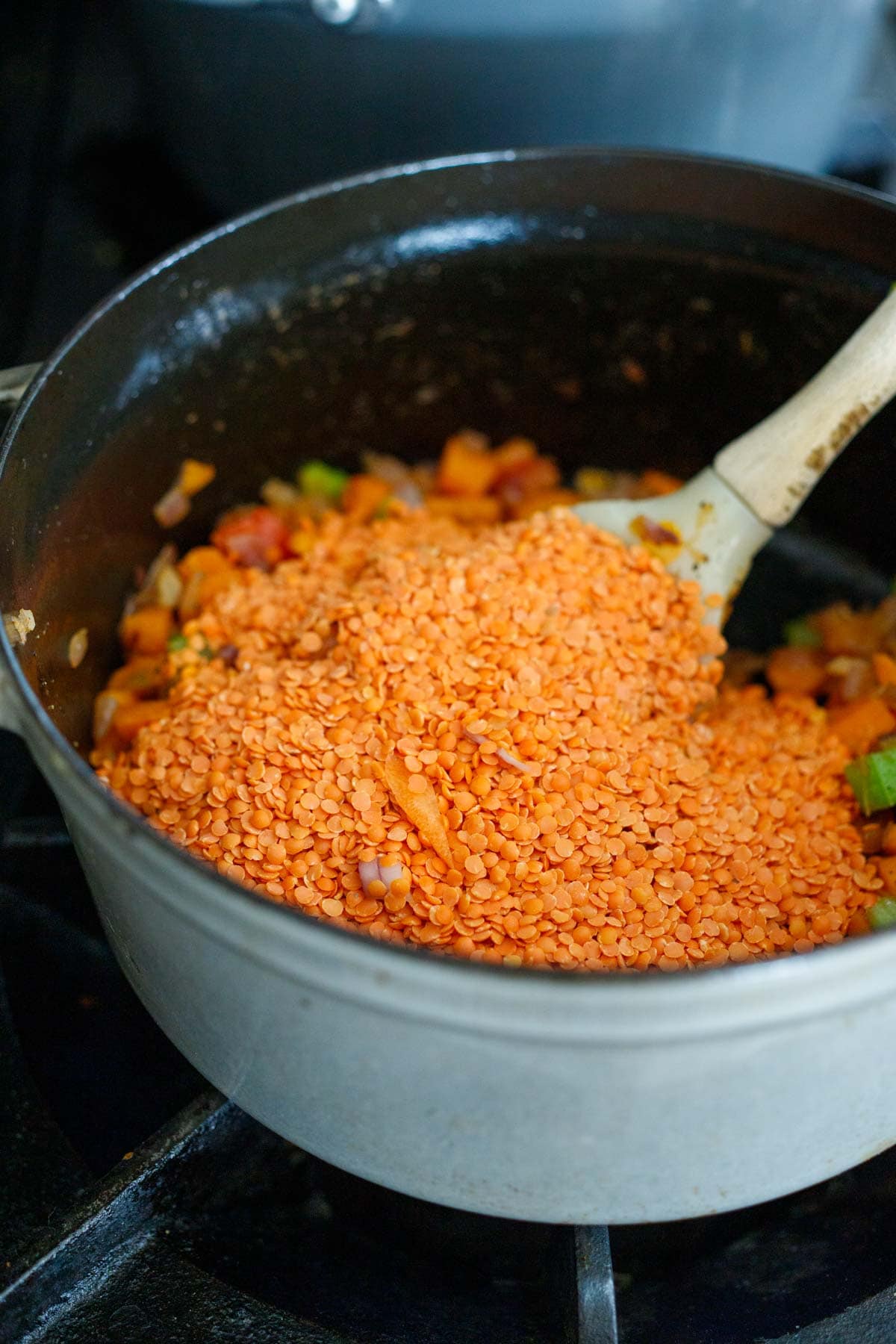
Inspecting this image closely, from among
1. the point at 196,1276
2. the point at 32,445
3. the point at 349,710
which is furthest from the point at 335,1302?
the point at 32,445

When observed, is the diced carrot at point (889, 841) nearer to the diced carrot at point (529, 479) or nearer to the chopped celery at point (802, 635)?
the chopped celery at point (802, 635)

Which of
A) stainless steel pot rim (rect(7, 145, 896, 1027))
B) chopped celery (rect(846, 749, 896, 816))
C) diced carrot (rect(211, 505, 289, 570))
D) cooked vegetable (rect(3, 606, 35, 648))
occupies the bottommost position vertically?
diced carrot (rect(211, 505, 289, 570))

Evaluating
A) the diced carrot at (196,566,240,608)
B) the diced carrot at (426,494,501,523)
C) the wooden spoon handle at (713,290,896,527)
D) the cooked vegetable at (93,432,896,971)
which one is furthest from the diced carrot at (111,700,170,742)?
the wooden spoon handle at (713,290,896,527)

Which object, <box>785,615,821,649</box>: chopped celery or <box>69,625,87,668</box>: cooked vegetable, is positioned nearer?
<box>69,625,87,668</box>: cooked vegetable

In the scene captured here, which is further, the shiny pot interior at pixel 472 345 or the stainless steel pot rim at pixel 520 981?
the shiny pot interior at pixel 472 345

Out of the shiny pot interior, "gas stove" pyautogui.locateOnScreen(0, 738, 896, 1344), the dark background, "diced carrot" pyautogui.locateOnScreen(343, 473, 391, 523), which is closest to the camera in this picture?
"gas stove" pyautogui.locateOnScreen(0, 738, 896, 1344)

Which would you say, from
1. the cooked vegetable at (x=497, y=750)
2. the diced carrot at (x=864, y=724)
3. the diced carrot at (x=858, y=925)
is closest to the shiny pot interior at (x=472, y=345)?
the cooked vegetable at (x=497, y=750)

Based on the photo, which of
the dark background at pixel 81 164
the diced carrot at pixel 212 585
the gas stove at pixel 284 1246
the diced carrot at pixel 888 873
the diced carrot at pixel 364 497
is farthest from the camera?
the dark background at pixel 81 164

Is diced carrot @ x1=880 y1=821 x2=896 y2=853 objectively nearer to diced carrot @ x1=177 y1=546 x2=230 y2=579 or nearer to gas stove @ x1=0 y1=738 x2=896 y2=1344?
gas stove @ x1=0 y1=738 x2=896 y2=1344
